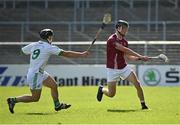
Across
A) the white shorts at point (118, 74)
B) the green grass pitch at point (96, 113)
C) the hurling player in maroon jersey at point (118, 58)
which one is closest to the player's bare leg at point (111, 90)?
the hurling player in maroon jersey at point (118, 58)

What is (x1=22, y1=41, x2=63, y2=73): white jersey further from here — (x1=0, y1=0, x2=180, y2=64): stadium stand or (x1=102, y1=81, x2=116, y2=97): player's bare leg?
(x1=0, y1=0, x2=180, y2=64): stadium stand

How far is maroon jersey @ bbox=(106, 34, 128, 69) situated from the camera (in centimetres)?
1714

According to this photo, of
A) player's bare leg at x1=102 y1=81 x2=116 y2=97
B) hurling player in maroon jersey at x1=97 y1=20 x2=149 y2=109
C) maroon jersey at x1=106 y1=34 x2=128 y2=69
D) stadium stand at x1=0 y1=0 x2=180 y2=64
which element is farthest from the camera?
stadium stand at x1=0 y1=0 x2=180 y2=64

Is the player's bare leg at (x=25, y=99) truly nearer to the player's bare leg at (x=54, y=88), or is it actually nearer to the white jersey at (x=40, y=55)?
the player's bare leg at (x=54, y=88)

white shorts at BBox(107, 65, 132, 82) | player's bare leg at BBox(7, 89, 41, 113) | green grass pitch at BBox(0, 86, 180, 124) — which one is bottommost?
green grass pitch at BBox(0, 86, 180, 124)

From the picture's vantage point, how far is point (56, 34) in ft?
127

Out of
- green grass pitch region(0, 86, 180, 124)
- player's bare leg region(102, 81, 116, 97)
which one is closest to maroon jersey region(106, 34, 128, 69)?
player's bare leg region(102, 81, 116, 97)

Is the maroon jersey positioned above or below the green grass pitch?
above

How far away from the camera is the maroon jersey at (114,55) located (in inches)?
675

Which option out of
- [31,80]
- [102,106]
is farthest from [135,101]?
[31,80]

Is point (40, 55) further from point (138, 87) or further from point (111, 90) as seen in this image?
point (138, 87)

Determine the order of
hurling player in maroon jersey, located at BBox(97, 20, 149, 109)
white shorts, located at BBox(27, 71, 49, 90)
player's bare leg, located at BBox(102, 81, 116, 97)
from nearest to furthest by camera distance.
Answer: white shorts, located at BBox(27, 71, 49, 90)
hurling player in maroon jersey, located at BBox(97, 20, 149, 109)
player's bare leg, located at BBox(102, 81, 116, 97)

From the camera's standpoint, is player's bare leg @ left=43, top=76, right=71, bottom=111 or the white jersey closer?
the white jersey

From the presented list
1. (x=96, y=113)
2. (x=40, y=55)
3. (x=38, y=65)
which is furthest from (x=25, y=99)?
(x=96, y=113)
